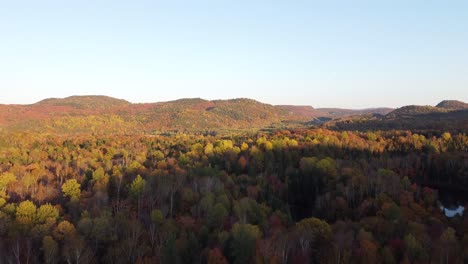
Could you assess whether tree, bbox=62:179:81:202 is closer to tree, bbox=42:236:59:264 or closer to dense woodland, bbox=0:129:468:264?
dense woodland, bbox=0:129:468:264

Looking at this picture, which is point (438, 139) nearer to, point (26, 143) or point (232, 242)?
point (232, 242)

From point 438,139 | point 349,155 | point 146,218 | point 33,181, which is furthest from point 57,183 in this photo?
point 438,139


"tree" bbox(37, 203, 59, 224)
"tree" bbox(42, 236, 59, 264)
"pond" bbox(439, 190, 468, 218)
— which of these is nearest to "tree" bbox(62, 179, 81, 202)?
"tree" bbox(37, 203, 59, 224)

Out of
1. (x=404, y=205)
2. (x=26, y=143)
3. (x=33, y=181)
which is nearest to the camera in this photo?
(x=404, y=205)

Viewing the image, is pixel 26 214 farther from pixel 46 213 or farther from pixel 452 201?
pixel 452 201

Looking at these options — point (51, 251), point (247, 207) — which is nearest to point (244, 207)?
point (247, 207)

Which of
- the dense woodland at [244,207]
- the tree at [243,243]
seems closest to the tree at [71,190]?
the dense woodland at [244,207]

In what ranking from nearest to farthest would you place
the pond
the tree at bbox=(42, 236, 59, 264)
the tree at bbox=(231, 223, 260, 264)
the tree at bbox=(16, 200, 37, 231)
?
the tree at bbox=(231, 223, 260, 264) < the tree at bbox=(42, 236, 59, 264) < the tree at bbox=(16, 200, 37, 231) < the pond

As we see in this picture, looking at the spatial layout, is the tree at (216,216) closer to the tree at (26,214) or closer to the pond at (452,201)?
the tree at (26,214)

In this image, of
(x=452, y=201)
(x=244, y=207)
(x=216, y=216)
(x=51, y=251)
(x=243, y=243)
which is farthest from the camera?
(x=452, y=201)
